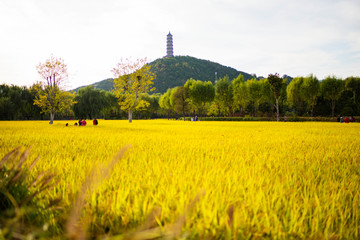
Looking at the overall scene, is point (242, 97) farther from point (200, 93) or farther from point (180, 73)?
point (180, 73)

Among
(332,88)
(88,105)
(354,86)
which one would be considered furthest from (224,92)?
(88,105)

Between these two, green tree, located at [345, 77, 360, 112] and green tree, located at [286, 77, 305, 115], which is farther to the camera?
green tree, located at [345, 77, 360, 112]

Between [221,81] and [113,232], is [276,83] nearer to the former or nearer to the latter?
[221,81]

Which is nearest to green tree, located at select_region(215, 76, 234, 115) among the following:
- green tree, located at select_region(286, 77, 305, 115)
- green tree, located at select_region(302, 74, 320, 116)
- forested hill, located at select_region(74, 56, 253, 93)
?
green tree, located at select_region(286, 77, 305, 115)

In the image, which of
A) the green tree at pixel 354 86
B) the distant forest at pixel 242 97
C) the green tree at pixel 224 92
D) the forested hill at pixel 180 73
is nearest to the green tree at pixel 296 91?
the distant forest at pixel 242 97

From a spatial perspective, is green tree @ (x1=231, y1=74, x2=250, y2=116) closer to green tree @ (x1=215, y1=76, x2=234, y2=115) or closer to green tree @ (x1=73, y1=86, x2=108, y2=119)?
green tree @ (x1=215, y1=76, x2=234, y2=115)

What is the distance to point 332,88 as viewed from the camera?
162ft

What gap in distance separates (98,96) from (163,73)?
13096cm

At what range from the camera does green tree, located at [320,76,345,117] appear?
49344mm

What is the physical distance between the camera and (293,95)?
53500 mm

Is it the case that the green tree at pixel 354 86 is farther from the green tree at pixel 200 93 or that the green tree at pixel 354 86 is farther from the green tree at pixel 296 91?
the green tree at pixel 200 93

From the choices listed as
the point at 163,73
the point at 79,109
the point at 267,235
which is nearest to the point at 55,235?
the point at 267,235

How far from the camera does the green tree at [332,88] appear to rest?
49.3 m

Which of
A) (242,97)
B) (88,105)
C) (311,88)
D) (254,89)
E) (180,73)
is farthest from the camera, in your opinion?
(180,73)
